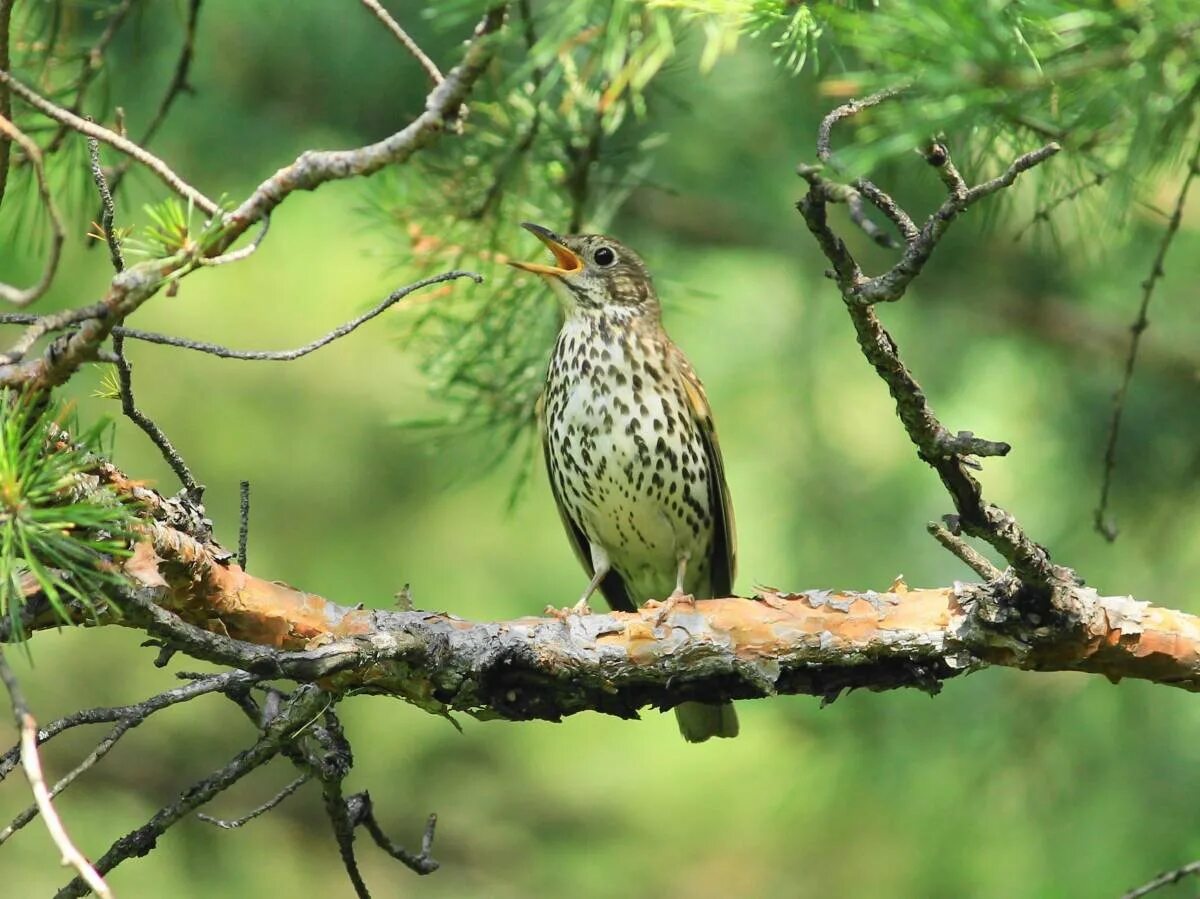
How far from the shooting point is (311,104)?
4.58 m

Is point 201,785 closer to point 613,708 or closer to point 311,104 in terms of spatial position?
point 613,708

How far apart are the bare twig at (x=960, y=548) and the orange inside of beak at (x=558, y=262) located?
1640 mm

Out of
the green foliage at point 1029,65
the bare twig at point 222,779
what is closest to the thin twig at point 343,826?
the bare twig at point 222,779

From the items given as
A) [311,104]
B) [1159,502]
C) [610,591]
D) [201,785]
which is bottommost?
[610,591]

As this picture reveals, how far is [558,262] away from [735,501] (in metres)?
2.11

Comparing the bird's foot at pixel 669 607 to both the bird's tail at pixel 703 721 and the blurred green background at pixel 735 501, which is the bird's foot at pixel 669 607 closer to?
the bird's tail at pixel 703 721

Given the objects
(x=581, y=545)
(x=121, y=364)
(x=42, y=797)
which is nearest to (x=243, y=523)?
(x=121, y=364)

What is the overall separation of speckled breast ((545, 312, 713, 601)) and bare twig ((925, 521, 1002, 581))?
155cm

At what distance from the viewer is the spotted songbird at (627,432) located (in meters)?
3.88

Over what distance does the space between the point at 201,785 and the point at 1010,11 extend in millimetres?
1412

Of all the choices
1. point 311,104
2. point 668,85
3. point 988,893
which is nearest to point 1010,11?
point 668,85

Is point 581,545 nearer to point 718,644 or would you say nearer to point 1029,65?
point 718,644

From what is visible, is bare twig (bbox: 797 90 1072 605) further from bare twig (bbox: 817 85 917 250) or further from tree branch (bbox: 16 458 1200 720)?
tree branch (bbox: 16 458 1200 720)

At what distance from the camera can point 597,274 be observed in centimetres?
405
